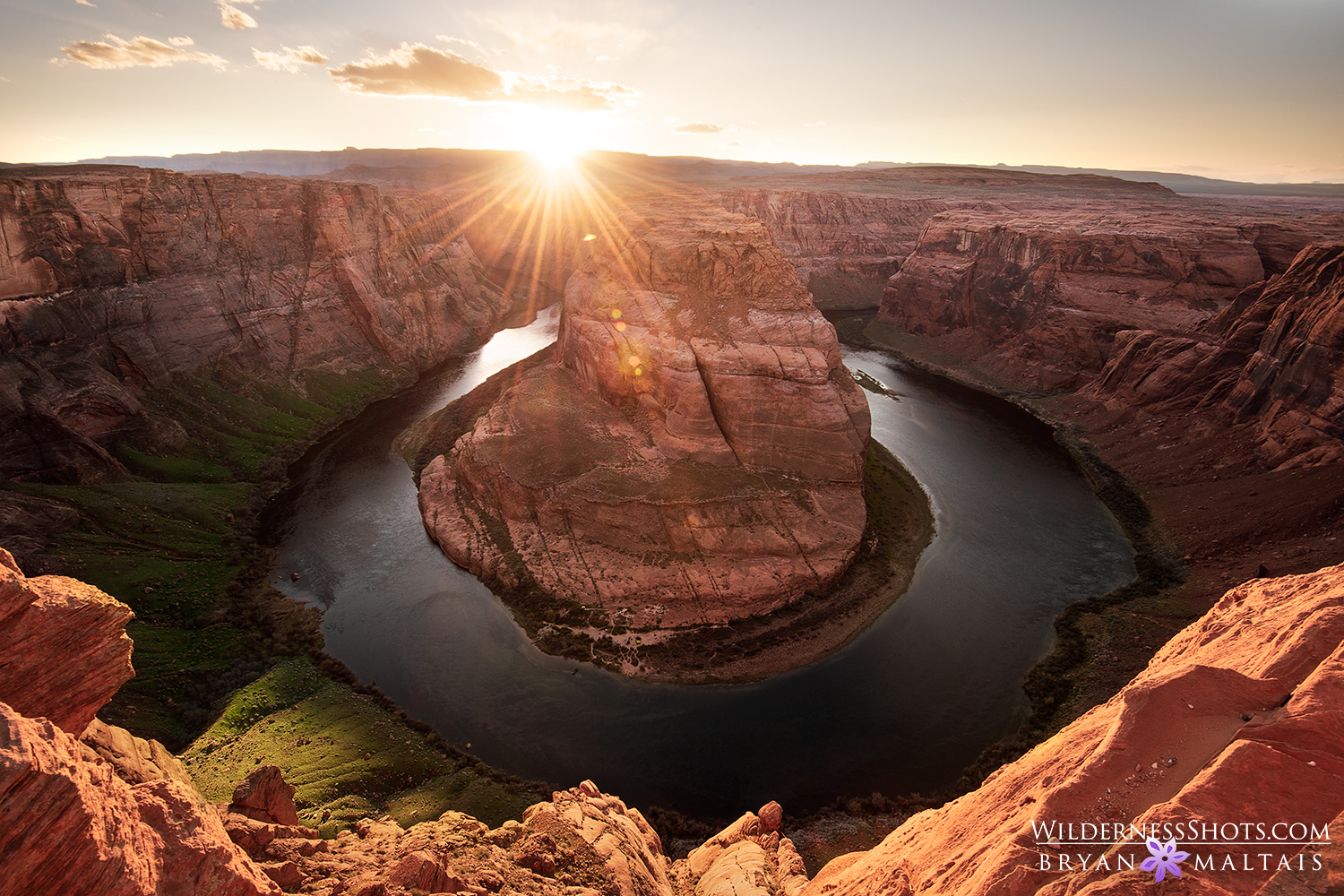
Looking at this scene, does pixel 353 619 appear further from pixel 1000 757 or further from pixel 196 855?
pixel 1000 757

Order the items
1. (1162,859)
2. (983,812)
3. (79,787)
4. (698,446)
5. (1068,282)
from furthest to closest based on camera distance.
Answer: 1. (1068,282)
2. (698,446)
3. (983,812)
4. (79,787)
5. (1162,859)

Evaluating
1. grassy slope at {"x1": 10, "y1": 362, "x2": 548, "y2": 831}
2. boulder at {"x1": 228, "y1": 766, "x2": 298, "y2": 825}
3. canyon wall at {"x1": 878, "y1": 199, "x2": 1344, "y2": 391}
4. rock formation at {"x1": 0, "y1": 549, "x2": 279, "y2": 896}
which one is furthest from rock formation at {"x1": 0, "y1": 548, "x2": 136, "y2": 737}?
canyon wall at {"x1": 878, "y1": 199, "x2": 1344, "y2": 391}

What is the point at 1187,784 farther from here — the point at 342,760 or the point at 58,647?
the point at 342,760

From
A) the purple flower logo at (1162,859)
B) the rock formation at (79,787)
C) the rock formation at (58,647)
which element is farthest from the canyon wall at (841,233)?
the rock formation at (79,787)

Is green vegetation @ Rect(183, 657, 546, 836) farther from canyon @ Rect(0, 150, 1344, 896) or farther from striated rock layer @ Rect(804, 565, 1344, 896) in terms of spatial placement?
striated rock layer @ Rect(804, 565, 1344, 896)

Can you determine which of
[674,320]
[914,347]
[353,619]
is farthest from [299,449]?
[914,347]

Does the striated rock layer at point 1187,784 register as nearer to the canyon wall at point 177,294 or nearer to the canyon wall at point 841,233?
the canyon wall at point 177,294

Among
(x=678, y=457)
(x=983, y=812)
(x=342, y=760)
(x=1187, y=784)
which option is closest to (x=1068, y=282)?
(x=678, y=457)
